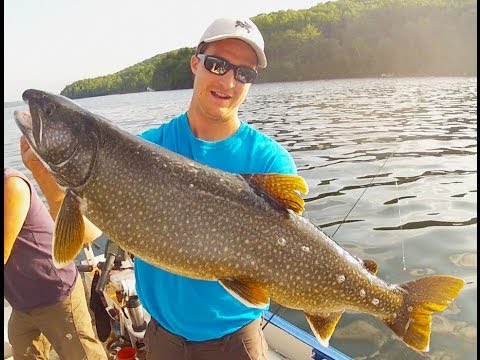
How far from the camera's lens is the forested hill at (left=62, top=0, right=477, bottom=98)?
214 feet

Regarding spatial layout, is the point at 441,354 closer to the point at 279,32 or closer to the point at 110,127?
the point at 110,127

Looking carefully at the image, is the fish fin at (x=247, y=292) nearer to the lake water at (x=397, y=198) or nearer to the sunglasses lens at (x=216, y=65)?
the sunglasses lens at (x=216, y=65)

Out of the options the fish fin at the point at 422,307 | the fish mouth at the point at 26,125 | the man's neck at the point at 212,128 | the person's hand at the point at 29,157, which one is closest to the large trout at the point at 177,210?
the fish mouth at the point at 26,125

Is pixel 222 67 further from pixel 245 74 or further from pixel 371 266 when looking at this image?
pixel 371 266

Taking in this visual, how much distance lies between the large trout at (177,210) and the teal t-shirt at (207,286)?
0.26 meters

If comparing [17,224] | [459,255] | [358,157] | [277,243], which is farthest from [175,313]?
[358,157]

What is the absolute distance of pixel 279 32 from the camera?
8612cm

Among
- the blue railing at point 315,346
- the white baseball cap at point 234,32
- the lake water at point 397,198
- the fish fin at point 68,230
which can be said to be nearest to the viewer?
the fish fin at point 68,230

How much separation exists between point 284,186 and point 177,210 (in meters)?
0.60

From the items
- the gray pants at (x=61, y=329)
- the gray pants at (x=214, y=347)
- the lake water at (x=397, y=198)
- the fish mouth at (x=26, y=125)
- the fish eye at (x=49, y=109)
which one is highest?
the fish eye at (x=49, y=109)

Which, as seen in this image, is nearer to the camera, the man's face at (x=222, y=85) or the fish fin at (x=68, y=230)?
the fish fin at (x=68, y=230)

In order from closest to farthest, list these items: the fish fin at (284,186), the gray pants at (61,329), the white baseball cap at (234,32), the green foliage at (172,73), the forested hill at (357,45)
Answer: the fish fin at (284,186), the white baseball cap at (234,32), the gray pants at (61,329), the forested hill at (357,45), the green foliage at (172,73)

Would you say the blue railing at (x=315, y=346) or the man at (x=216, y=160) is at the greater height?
the man at (x=216, y=160)

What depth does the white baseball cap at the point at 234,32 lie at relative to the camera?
291 centimetres
